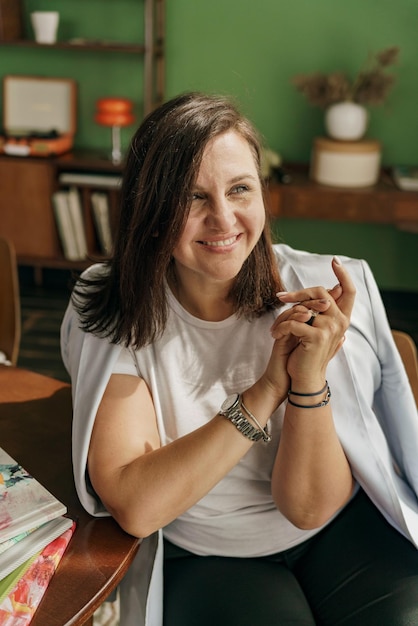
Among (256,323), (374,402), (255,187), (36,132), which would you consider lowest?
(36,132)

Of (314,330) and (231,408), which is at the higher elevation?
(314,330)

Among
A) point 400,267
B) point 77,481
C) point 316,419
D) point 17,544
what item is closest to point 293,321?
point 316,419

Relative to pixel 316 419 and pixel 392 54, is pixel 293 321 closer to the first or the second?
pixel 316 419

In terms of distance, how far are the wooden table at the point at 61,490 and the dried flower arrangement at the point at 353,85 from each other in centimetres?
261

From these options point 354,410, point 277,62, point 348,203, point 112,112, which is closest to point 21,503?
point 354,410

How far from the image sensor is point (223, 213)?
1.27m

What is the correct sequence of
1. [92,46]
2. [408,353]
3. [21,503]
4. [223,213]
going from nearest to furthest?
[21,503]
[223,213]
[408,353]
[92,46]

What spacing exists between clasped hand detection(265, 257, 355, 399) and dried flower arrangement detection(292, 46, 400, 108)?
8.80 ft

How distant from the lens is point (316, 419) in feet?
4.21

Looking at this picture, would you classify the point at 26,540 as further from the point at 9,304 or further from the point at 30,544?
the point at 9,304

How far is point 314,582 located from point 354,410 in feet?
1.07

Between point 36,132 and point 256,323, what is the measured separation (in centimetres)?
315

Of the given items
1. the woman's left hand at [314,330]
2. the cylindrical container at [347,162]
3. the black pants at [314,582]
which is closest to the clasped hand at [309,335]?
the woman's left hand at [314,330]

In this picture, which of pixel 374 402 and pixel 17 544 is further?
pixel 374 402
